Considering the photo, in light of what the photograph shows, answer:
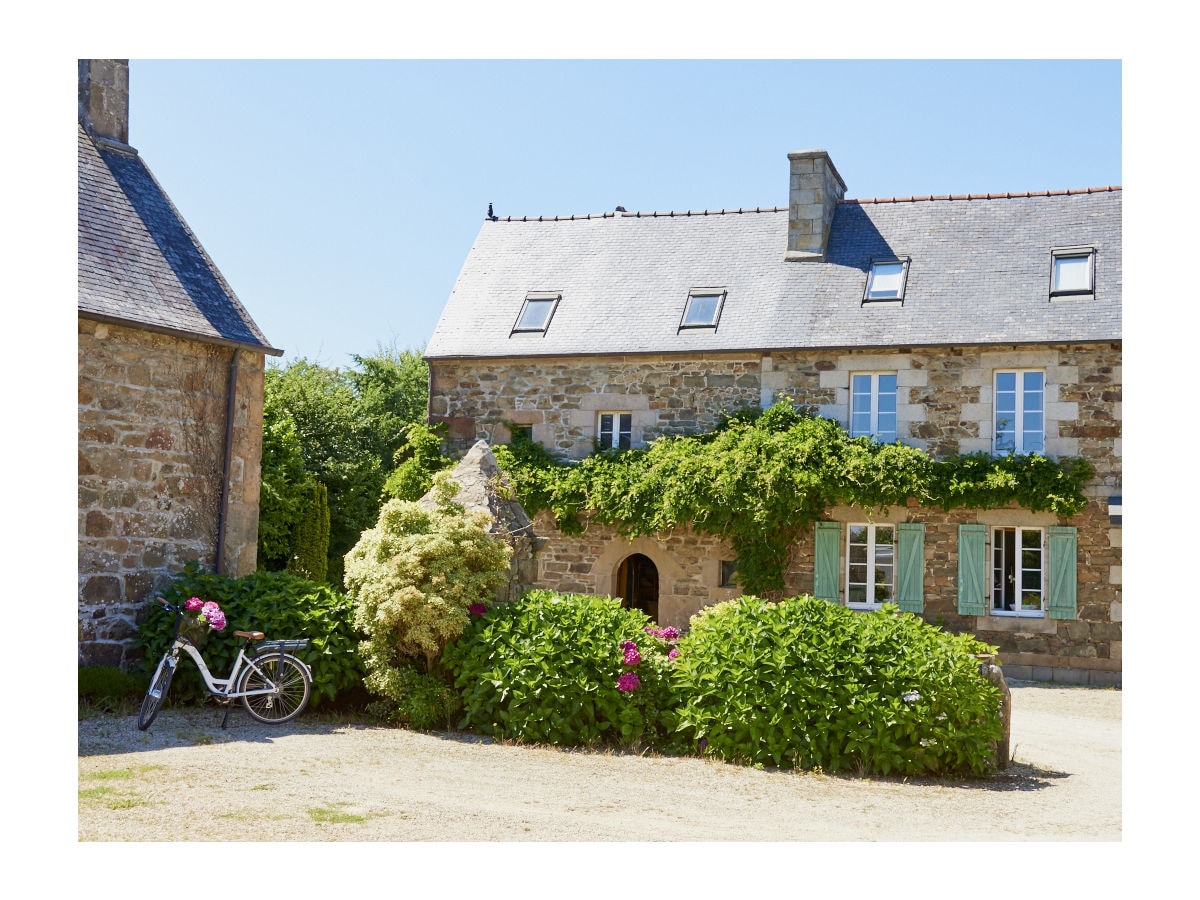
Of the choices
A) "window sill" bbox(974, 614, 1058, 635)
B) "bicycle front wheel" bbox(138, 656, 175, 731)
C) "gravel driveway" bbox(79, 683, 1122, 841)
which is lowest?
"window sill" bbox(974, 614, 1058, 635)

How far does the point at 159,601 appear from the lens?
9453mm

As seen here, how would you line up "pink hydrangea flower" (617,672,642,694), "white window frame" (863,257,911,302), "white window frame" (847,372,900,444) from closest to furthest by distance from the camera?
"pink hydrangea flower" (617,672,642,694) < "white window frame" (847,372,900,444) < "white window frame" (863,257,911,302)

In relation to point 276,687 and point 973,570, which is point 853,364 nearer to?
point 973,570

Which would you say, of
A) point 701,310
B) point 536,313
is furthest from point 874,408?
point 536,313

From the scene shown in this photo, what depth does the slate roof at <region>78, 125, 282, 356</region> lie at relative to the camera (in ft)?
31.1

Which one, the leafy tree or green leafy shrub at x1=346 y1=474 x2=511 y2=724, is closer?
green leafy shrub at x1=346 y1=474 x2=511 y2=724

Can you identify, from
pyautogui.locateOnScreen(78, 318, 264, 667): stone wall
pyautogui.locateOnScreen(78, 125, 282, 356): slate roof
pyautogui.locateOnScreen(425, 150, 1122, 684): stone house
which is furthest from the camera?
pyautogui.locateOnScreen(425, 150, 1122, 684): stone house

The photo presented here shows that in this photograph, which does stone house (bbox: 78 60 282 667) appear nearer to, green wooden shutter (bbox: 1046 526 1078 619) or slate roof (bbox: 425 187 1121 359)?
slate roof (bbox: 425 187 1121 359)

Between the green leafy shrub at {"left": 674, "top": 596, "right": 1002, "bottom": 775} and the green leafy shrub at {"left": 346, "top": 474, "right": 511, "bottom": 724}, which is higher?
the green leafy shrub at {"left": 346, "top": 474, "right": 511, "bottom": 724}

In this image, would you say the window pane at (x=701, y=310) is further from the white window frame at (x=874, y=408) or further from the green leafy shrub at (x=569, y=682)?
the green leafy shrub at (x=569, y=682)

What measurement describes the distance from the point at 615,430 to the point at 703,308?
2.01 m

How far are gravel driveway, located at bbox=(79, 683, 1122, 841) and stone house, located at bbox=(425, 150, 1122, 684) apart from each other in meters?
6.20

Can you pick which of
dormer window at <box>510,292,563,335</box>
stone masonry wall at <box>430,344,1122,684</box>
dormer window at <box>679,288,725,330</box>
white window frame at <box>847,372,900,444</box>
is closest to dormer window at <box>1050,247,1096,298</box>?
stone masonry wall at <box>430,344,1122,684</box>
